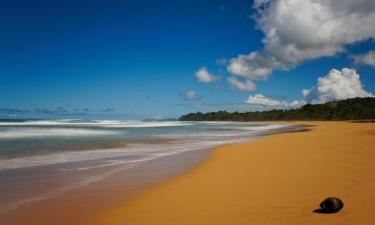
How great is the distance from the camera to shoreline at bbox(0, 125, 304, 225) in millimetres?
4586

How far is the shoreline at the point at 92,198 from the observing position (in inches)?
181

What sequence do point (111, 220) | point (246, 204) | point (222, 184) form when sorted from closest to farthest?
point (111, 220) → point (246, 204) → point (222, 184)

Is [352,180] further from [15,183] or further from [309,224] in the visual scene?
[15,183]

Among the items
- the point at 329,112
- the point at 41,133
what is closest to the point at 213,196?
the point at 41,133

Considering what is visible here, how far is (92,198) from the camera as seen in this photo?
5621mm

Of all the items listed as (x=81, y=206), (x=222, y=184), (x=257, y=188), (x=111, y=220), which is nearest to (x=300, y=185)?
(x=257, y=188)

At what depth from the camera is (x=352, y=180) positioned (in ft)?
20.7

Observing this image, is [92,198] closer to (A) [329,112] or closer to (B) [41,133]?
(B) [41,133]

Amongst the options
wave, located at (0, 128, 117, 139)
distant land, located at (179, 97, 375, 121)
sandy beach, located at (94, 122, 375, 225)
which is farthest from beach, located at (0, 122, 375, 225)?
distant land, located at (179, 97, 375, 121)

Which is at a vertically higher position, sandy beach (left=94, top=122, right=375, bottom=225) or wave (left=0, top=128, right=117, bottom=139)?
wave (left=0, top=128, right=117, bottom=139)

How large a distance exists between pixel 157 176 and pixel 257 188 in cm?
260

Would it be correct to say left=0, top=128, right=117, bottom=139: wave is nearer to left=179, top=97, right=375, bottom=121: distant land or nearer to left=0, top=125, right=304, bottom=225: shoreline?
left=0, top=125, right=304, bottom=225: shoreline

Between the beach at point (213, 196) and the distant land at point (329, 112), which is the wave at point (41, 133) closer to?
the beach at point (213, 196)

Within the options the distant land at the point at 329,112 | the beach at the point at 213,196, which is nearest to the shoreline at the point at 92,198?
the beach at the point at 213,196
